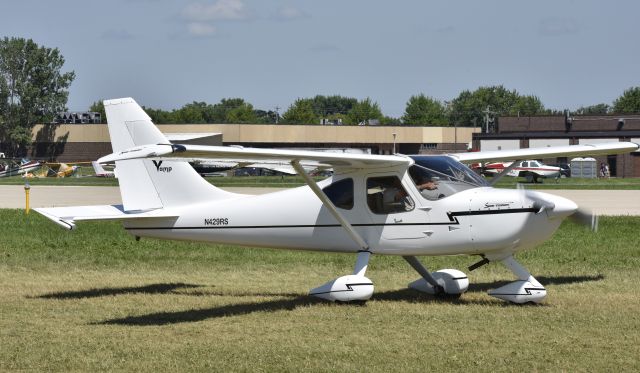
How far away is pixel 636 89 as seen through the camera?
16625cm

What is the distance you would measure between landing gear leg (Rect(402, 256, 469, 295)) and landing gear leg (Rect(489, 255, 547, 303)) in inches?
28.0

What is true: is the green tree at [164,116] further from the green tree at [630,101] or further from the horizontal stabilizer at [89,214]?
the horizontal stabilizer at [89,214]

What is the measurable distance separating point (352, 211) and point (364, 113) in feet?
544

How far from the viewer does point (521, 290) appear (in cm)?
1321

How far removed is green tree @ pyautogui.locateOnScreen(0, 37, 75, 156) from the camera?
105188mm

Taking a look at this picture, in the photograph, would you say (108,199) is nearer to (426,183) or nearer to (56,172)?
(426,183)

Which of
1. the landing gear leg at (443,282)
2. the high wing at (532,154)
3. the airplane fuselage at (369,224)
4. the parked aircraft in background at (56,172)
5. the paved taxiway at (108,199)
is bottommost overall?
the parked aircraft in background at (56,172)

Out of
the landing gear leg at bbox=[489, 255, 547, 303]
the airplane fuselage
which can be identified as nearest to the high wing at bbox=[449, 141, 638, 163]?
the airplane fuselage

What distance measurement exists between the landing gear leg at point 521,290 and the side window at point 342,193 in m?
2.27

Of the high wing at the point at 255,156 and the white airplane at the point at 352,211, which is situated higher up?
the high wing at the point at 255,156

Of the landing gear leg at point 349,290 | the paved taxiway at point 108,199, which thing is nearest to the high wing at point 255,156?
the landing gear leg at point 349,290

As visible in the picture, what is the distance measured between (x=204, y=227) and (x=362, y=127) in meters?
85.0

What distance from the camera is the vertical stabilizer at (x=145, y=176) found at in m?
14.7

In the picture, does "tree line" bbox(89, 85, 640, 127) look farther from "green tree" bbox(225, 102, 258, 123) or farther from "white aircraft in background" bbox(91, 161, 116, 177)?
"white aircraft in background" bbox(91, 161, 116, 177)
